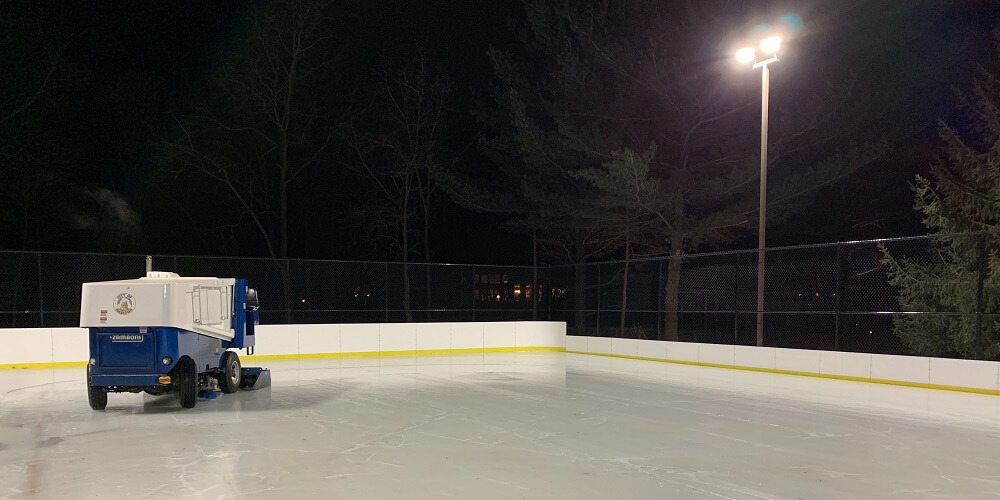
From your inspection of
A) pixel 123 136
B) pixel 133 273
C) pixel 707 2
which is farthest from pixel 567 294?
pixel 123 136

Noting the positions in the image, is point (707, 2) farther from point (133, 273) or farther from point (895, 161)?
point (133, 273)

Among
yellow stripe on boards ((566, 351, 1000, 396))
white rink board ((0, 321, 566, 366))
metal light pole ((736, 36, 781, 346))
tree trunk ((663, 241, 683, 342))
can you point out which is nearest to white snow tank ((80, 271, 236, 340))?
white rink board ((0, 321, 566, 366))

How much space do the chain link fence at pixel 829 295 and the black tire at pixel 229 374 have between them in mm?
10943

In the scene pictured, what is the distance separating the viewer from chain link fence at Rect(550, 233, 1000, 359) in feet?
57.3

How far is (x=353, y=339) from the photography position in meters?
21.2

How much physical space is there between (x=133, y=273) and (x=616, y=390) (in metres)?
17.3

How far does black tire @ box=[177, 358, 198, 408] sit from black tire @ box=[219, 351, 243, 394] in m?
1.23

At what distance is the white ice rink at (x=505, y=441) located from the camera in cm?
689

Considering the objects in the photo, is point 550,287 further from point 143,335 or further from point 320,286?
point 143,335

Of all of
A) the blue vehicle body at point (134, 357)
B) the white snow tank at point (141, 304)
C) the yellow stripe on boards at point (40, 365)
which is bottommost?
the yellow stripe on boards at point (40, 365)

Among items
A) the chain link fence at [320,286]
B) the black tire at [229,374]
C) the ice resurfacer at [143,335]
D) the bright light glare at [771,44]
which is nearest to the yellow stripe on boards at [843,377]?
the chain link fence at [320,286]

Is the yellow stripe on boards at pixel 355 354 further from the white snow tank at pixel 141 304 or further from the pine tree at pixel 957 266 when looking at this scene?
the pine tree at pixel 957 266

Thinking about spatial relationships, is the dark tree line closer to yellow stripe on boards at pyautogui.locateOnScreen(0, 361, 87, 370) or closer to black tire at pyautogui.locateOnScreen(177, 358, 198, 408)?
yellow stripe on boards at pyautogui.locateOnScreen(0, 361, 87, 370)

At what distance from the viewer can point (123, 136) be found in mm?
31516
